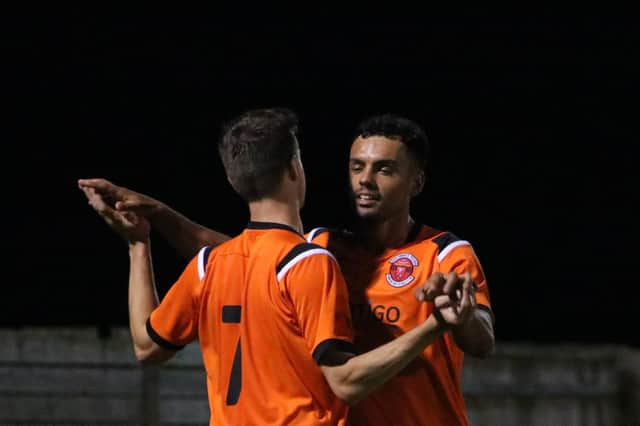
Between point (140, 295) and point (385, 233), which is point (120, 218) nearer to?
point (140, 295)

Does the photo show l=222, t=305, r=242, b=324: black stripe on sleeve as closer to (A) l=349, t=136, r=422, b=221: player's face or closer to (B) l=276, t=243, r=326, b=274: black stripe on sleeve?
(B) l=276, t=243, r=326, b=274: black stripe on sleeve

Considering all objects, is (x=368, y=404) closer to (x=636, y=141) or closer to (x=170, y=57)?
(x=170, y=57)

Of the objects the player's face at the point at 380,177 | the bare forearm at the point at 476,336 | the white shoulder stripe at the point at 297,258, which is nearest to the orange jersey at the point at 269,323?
the white shoulder stripe at the point at 297,258

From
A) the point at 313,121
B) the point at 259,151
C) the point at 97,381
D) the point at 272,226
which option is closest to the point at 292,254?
the point at 272,226

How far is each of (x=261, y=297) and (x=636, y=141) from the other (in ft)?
32.2

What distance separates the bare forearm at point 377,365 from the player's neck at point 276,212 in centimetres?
43

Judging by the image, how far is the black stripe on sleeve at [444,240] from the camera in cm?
323

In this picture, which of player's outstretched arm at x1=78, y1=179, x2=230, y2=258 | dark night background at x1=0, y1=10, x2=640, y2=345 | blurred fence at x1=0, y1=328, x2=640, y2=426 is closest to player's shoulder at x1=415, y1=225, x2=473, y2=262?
player's outstretched arm at x1=78, y1=179, x2=230, y2=258

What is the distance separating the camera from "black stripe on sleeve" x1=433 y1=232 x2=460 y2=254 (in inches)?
127

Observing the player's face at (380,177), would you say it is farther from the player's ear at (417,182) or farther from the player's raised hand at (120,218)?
the player's raised hand at (120,218)

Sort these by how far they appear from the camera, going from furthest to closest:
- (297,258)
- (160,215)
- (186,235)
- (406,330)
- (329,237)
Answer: (186,235) < (160,215) < (329,237) < (406,330) < (297,258)

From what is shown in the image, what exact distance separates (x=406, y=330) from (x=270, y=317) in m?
0.48

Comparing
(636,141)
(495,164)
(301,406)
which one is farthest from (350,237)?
(636,141)

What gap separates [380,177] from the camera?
3.30 metres
